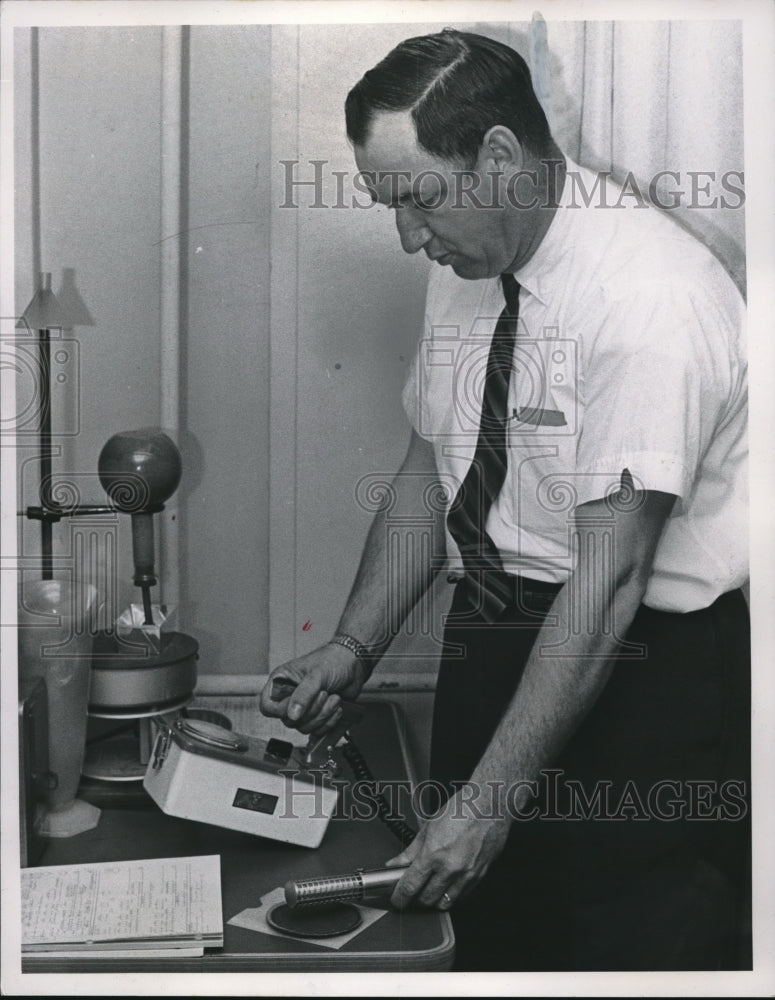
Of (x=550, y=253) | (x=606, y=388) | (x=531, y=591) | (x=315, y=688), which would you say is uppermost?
(x=550, y=253)

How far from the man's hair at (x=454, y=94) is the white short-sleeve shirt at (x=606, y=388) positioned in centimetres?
10

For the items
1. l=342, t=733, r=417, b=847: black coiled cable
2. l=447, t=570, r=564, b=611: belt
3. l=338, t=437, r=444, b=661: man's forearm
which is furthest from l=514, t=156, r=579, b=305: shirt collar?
l=342, t=733, r=417, b=847: black coiled cable

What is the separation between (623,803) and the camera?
146 cm

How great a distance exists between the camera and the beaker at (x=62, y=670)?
1.46 m

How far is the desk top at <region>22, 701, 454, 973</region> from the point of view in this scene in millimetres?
1326

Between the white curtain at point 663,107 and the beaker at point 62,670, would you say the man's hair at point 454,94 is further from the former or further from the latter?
the beaker at point 62,670

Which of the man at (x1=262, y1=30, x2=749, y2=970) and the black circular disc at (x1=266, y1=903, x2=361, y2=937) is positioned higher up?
the man at (x1=262, y1=30, x2=749, y2=970)

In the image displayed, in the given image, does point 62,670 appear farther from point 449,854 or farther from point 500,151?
point 500,151

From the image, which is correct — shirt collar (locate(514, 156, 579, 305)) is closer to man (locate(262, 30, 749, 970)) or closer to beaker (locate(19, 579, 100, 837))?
man (locate(262, 30, 749, 970))

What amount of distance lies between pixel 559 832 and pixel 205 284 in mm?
867

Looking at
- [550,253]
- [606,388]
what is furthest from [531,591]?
[550,253]

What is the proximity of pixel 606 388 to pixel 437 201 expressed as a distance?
0.33 meters

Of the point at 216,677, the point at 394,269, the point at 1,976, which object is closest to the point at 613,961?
the point at 216,677

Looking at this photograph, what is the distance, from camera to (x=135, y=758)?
4.88ft
